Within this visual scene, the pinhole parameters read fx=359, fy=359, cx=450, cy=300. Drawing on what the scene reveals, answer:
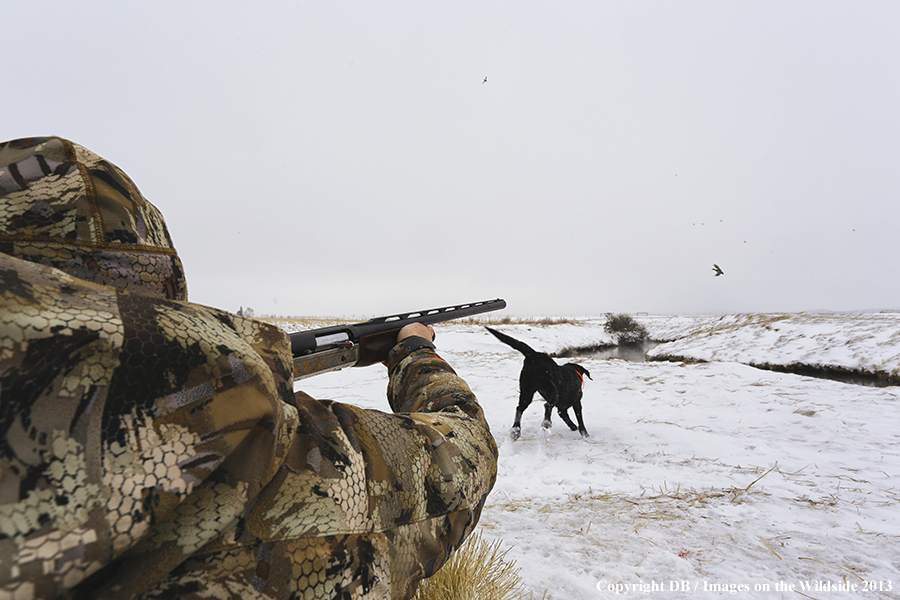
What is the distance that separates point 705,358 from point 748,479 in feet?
34.0

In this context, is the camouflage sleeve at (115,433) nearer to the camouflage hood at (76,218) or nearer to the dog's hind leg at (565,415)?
the camouflage hood at (76,218)

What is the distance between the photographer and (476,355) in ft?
33.6

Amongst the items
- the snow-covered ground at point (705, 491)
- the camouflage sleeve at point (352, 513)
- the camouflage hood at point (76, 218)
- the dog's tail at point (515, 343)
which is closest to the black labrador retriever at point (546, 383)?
the dog's tail at point (515, 343)

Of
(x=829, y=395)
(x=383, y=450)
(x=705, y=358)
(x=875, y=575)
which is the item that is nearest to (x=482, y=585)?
(x=383, y=450)

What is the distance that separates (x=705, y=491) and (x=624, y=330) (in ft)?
67.4

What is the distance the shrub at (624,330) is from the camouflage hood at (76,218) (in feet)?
75.4

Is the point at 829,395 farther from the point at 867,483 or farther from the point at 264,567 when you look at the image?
the point at 264,567

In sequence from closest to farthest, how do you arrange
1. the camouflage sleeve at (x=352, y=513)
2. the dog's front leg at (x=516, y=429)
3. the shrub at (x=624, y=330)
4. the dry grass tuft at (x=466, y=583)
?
the camouflage sleeve at (x=352, y=513) < the dry grass tuft at (x=466, y=583) < the dog's front leg at (x=516, y=429) < the shrub at (x=624, y=330)

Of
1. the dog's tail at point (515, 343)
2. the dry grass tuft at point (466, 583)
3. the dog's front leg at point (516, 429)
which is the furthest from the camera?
the dog's front leg at point (516, 429)

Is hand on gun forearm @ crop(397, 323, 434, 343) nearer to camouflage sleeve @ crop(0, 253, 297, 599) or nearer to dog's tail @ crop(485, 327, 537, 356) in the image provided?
camouflage sleeve @ crop(0, 253, 297, 599)

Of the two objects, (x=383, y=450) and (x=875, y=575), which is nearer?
(x=383, y=450)

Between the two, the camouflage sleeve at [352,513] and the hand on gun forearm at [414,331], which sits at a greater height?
the hand on gun forearm at [414,331]

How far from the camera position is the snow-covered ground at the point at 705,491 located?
1.72 m

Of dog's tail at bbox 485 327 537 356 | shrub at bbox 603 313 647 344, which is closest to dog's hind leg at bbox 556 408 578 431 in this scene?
dog's tail at bbox 485 327 537 356
